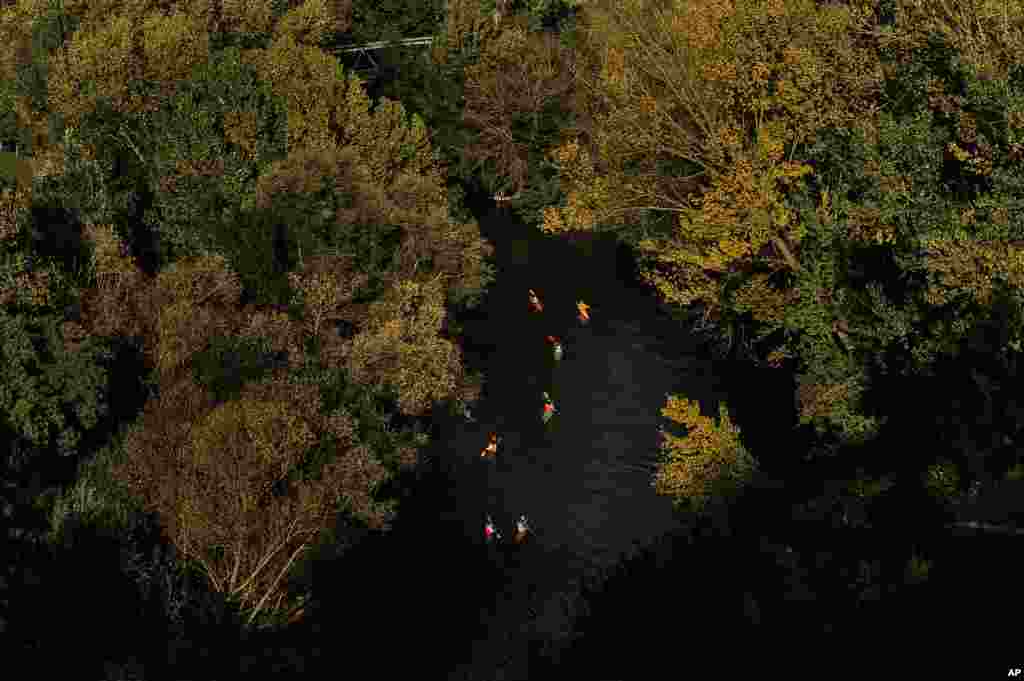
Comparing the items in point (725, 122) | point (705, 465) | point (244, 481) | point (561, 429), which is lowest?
point (561, 429)

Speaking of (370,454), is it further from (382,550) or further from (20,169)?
(20,169)

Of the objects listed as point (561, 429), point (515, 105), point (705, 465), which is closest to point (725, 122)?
point (705, 465)

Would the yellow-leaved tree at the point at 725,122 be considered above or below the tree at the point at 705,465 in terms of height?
above

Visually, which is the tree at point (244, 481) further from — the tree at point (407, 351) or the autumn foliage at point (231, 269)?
the tree at point (407, 351)

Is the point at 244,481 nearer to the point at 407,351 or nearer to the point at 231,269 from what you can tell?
the point at 407,351

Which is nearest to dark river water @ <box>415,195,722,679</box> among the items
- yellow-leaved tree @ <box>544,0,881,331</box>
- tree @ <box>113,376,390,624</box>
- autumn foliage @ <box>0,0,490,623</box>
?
autumn foliage @ <box>0,0,490,623</box>

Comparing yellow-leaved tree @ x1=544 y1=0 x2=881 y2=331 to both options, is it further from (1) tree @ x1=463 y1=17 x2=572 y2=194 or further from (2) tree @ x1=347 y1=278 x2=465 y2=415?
(1) tree @ x1=463 y1=17 x2=572 y2=194

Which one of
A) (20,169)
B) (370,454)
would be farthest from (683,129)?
(20,169)

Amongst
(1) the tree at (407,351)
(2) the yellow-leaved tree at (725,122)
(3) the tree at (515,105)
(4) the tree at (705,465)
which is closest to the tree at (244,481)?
(1) the tree at (407,351)

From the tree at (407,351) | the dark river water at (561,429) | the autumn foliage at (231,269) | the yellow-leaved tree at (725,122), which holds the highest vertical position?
the yellow-leaved tree at (725,122)

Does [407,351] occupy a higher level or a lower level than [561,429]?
higher
